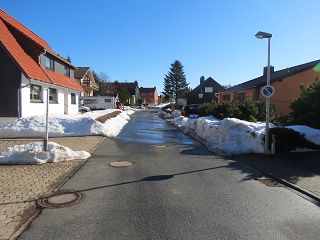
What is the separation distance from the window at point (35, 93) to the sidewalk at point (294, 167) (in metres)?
14.2

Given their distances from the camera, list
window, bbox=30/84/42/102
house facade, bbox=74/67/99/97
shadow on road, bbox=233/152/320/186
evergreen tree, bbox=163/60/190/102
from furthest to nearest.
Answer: evergreen tree, bbox=163/60/190/102 → house facade, bbox=74/67/99/97 → window, bbox=30/84/42/102 → shadow on road, bbox=233/152/320/186

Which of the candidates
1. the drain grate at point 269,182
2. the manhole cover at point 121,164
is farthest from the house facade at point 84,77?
the drain grate at point 269,182

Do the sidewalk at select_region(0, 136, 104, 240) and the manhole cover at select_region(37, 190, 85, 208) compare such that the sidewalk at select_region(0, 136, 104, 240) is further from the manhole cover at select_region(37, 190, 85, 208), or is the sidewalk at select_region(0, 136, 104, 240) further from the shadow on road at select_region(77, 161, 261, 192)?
the shadow on road at select_region(77, 161, 261, 192)

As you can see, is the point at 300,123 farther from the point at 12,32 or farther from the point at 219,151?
the point at 12,32

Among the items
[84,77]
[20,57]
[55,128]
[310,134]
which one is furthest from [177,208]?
[84,77]

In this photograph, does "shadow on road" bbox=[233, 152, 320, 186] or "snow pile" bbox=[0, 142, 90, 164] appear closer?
"shadow on road" bbox=[233, 152, 320, 186]

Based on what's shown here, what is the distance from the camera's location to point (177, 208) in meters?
7.04

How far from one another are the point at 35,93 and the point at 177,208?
18.6m

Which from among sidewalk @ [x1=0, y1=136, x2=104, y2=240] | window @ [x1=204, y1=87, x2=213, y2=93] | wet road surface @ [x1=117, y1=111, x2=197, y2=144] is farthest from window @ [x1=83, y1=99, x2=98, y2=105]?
sidewalk @ [x1=0, y1=136, x2=104, y2=240]

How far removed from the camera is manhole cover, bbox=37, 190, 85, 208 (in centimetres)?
721

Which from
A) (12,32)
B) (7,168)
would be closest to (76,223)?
(7,168)

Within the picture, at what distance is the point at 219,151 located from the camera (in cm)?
1462

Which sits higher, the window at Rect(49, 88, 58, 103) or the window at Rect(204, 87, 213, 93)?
the window at Rect(204, 87, 213, 93)

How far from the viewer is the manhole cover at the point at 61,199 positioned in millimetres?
7211
